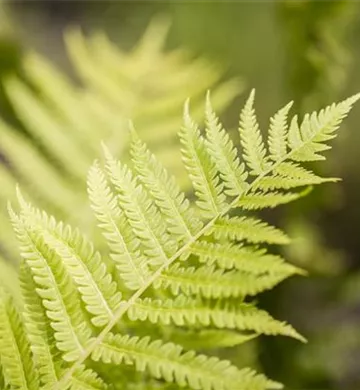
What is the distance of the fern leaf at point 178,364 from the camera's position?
0.49m

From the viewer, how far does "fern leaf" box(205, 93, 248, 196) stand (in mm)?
495

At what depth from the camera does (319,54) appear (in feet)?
3.28

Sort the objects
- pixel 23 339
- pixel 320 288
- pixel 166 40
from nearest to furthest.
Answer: pixel 23 339, pixel 320 288, pixel 166 40

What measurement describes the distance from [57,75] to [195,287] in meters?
0.57

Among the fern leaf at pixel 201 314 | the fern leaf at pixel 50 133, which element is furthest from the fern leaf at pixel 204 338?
the fern leaf at pixel 50 133

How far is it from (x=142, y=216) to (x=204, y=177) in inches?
1.8

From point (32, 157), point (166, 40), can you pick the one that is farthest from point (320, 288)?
point (166, 40)

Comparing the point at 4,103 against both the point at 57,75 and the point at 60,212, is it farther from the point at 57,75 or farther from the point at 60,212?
the point at 60,212

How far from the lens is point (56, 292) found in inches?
19.0

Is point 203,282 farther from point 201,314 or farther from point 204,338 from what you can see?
point 204,338

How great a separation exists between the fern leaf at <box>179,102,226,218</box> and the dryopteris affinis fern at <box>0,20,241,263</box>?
12.0 inches

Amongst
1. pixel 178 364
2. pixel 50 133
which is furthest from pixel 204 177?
pixel 50 133

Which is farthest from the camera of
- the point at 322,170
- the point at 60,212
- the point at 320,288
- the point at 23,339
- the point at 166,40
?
the point at 166,40

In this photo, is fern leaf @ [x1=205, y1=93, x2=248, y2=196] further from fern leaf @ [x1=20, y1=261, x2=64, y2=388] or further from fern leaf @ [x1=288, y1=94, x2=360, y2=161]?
fern leaf @ [x1=20, y1=261, x2=64, y2=388]
